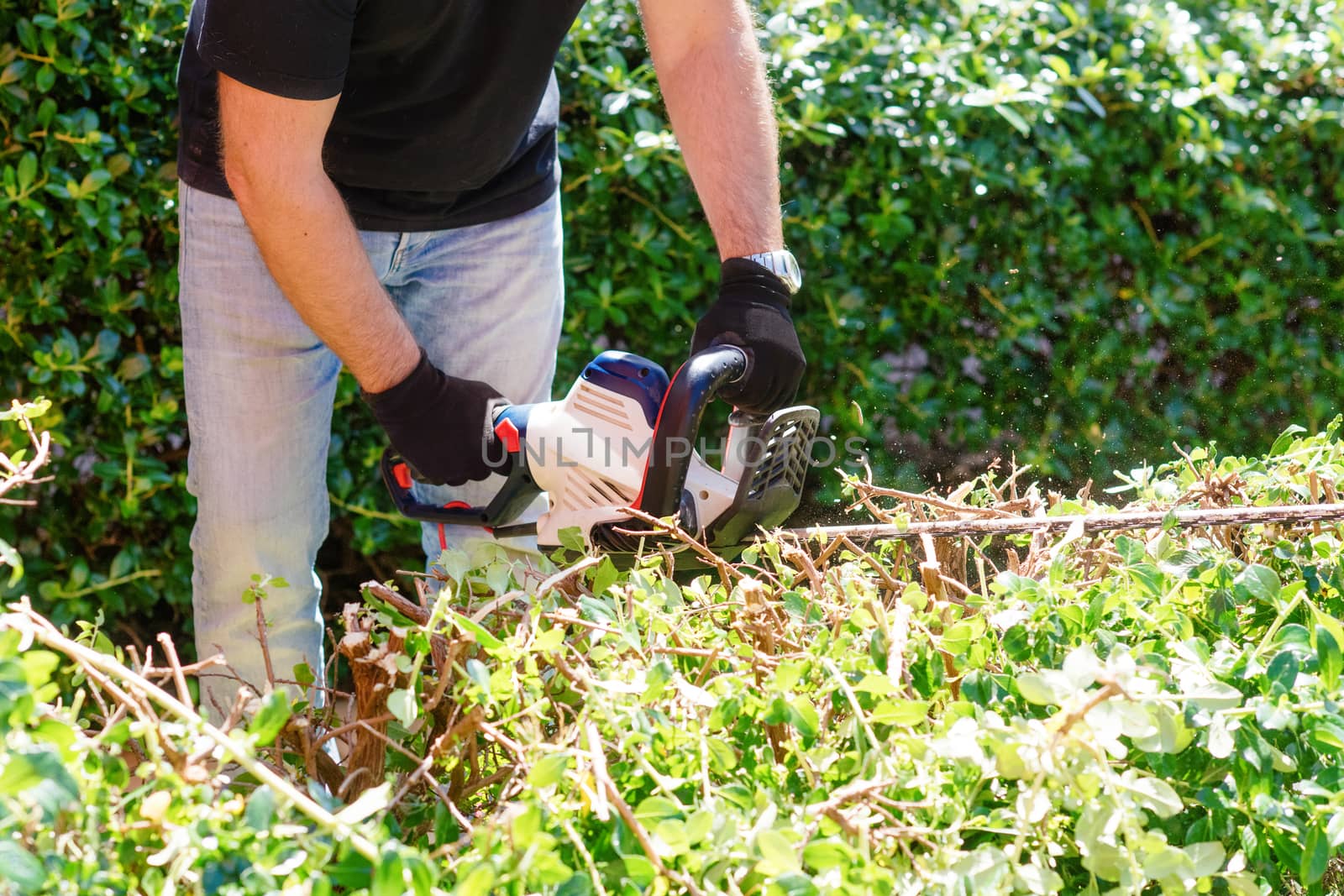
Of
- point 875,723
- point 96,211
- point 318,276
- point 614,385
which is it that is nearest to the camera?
point 875,723

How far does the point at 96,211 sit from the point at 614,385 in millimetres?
1595

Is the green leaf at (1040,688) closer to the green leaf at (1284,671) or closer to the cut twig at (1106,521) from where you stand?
the green leaf at (1284,671)

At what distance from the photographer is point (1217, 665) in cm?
85

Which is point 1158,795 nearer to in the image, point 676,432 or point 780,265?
point 676,432

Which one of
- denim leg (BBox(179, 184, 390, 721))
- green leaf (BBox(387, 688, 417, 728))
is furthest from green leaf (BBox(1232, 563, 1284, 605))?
denim leg (BBox(179, 184, 390, 721))

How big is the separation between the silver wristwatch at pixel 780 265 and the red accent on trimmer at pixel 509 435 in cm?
52

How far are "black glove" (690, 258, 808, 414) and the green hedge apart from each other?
113cm

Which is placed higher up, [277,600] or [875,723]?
[875,723]

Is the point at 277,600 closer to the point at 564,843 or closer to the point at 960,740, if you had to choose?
the point at 564,843

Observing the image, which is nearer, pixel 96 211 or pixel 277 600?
pixel 277 600

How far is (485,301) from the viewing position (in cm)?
232

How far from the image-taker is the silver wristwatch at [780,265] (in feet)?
6.64

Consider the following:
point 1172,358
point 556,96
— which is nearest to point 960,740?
point 556,96

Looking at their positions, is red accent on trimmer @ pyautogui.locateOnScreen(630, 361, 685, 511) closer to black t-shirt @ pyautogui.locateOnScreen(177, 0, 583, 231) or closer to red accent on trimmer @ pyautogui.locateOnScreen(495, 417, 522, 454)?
red accent on trimmer @ pyautogui.locateOnScreen(495, 417, 522, 454)
